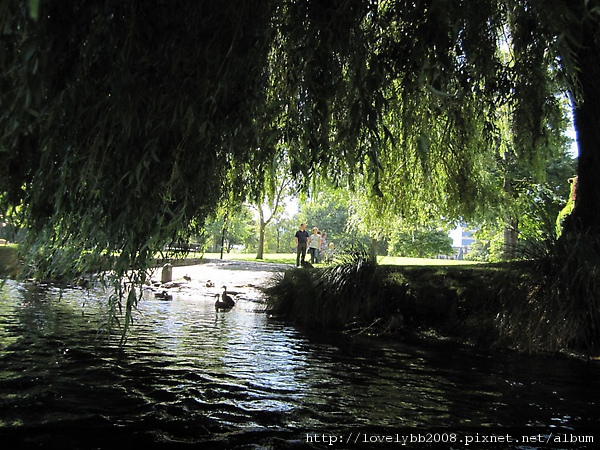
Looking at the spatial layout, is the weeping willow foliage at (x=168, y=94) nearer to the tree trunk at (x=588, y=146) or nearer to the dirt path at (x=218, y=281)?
the tree trunk at (x=588, y=146)

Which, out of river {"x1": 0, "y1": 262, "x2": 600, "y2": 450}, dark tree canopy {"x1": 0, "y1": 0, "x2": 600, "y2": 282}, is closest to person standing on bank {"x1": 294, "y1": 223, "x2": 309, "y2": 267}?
river {"x1": 0, "y1": 262, "x2": 600, "y2": 450}

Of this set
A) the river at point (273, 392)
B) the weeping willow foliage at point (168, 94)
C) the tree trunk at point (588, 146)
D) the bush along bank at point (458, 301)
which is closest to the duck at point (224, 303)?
the bush along bank at point (458, 301)

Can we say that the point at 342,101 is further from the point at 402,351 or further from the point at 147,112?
the point at 402,351

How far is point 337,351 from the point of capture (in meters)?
6.89

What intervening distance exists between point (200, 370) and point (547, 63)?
16.4 feet

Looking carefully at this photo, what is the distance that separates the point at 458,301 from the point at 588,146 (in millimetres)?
3608

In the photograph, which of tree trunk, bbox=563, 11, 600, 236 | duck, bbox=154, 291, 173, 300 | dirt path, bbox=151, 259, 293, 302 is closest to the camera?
tree trunk, bbox=563, 11, 600, 236

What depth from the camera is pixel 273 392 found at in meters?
4.69

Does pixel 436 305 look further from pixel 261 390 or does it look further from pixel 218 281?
pixel 218 281

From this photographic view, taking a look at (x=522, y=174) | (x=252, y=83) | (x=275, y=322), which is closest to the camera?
(x=252, y=83)

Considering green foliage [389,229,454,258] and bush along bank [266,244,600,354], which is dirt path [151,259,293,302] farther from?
green foliage [389,229,454,258]

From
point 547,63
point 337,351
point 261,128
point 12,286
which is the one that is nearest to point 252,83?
point 261,128

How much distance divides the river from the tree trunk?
8.31 feet

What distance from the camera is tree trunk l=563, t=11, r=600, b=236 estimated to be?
24.4 feet
